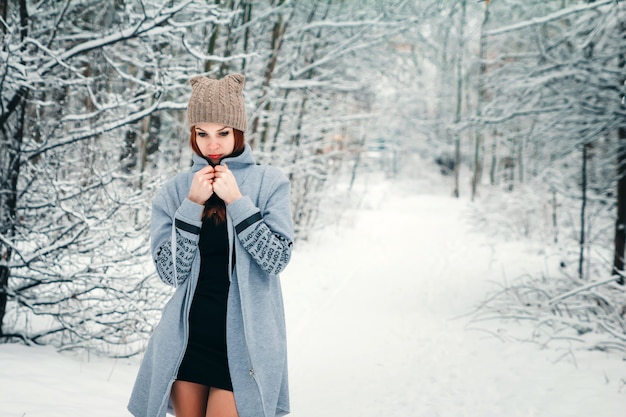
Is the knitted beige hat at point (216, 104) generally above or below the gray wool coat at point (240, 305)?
above

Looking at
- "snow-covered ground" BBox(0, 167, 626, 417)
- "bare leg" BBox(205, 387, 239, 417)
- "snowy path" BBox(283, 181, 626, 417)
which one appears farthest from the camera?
"snowy path" BBox(283, 181, 626, 417)

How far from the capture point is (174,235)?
1786 mm

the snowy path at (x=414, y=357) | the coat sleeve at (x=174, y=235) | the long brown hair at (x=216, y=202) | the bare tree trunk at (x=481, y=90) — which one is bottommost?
the snowy path at (x=414, y=357)

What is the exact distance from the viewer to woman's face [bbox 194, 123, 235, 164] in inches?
74.5

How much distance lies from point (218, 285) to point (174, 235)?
26 cm

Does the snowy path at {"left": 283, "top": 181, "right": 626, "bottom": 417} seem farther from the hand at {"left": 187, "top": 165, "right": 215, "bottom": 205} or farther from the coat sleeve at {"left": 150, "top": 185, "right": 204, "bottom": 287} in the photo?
the hand at {"left": 187, "top": 165, "right": 215, "bottom": 205}

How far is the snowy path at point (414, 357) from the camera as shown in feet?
12.6

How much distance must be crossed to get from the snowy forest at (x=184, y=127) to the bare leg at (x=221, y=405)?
7.31 ft

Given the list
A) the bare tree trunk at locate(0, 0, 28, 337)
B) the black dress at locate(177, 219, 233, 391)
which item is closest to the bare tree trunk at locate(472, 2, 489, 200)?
the black dress at locate(177, 219, 233, 391)

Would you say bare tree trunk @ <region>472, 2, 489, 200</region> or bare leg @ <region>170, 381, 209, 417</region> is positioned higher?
bare tree trunk @ <region>472, 2, 489, 200</region>

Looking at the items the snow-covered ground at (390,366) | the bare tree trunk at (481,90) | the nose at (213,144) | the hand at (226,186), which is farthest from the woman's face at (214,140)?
the bare tree trunk at (481,90)

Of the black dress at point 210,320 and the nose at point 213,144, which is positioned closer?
the black dress at point 210,320

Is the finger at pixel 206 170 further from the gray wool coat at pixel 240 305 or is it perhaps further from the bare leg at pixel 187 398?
the bare leg at pixel 187 398

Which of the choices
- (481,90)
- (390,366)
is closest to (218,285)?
(390,366)
